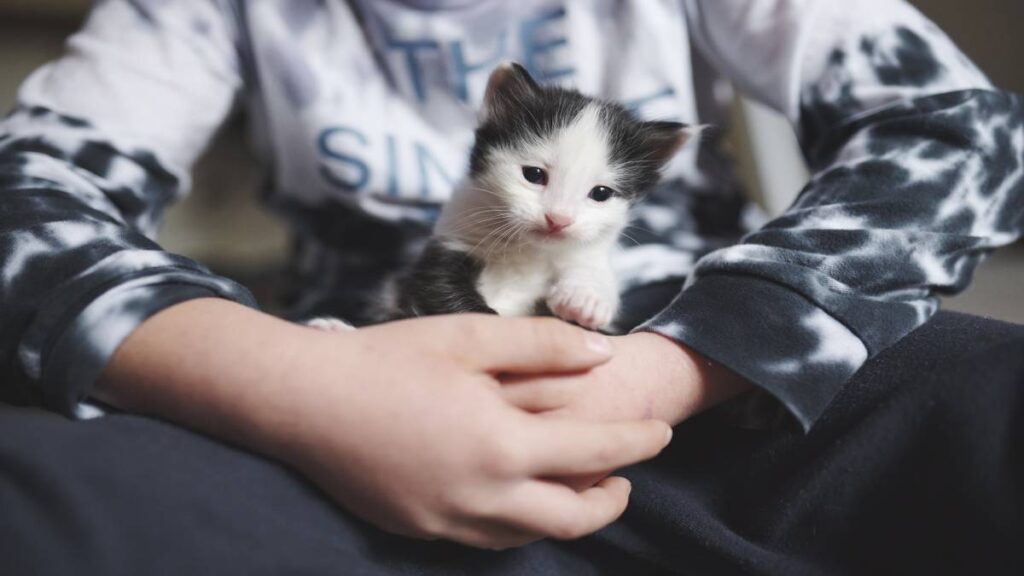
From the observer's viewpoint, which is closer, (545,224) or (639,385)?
(639,385)

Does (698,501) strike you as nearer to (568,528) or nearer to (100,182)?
(568,528)

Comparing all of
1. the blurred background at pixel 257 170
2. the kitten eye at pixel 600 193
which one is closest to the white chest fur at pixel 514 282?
the kitten eye at pixel 600 193

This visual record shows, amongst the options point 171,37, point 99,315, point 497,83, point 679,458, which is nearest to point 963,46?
point 497,83

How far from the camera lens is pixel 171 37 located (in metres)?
0.94

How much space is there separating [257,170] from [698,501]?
1446 mm

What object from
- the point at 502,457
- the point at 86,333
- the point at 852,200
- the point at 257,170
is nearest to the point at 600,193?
the point at 852,200

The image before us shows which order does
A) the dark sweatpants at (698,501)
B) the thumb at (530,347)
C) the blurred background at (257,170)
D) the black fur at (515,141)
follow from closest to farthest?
the dark sweatpants at (698,501) → the thumb at (530,347) → the black fur at (515,141) → the blurred background at (257,170)

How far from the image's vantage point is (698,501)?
65 centimetres

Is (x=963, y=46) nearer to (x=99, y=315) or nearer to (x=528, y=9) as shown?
(x=528, y=9)

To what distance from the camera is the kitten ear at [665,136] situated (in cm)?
87

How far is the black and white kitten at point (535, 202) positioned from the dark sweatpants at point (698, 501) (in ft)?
0.76

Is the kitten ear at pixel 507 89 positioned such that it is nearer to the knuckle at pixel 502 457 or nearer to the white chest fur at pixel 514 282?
the white chest fur at pixel 514 282

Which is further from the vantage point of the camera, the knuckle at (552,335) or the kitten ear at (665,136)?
the kitten ear at (665,136)

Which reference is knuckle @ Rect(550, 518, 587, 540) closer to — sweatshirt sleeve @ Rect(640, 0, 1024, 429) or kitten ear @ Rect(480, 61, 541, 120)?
sweatshirt sleeve @ Rect(640, 0, 1024, 429)
